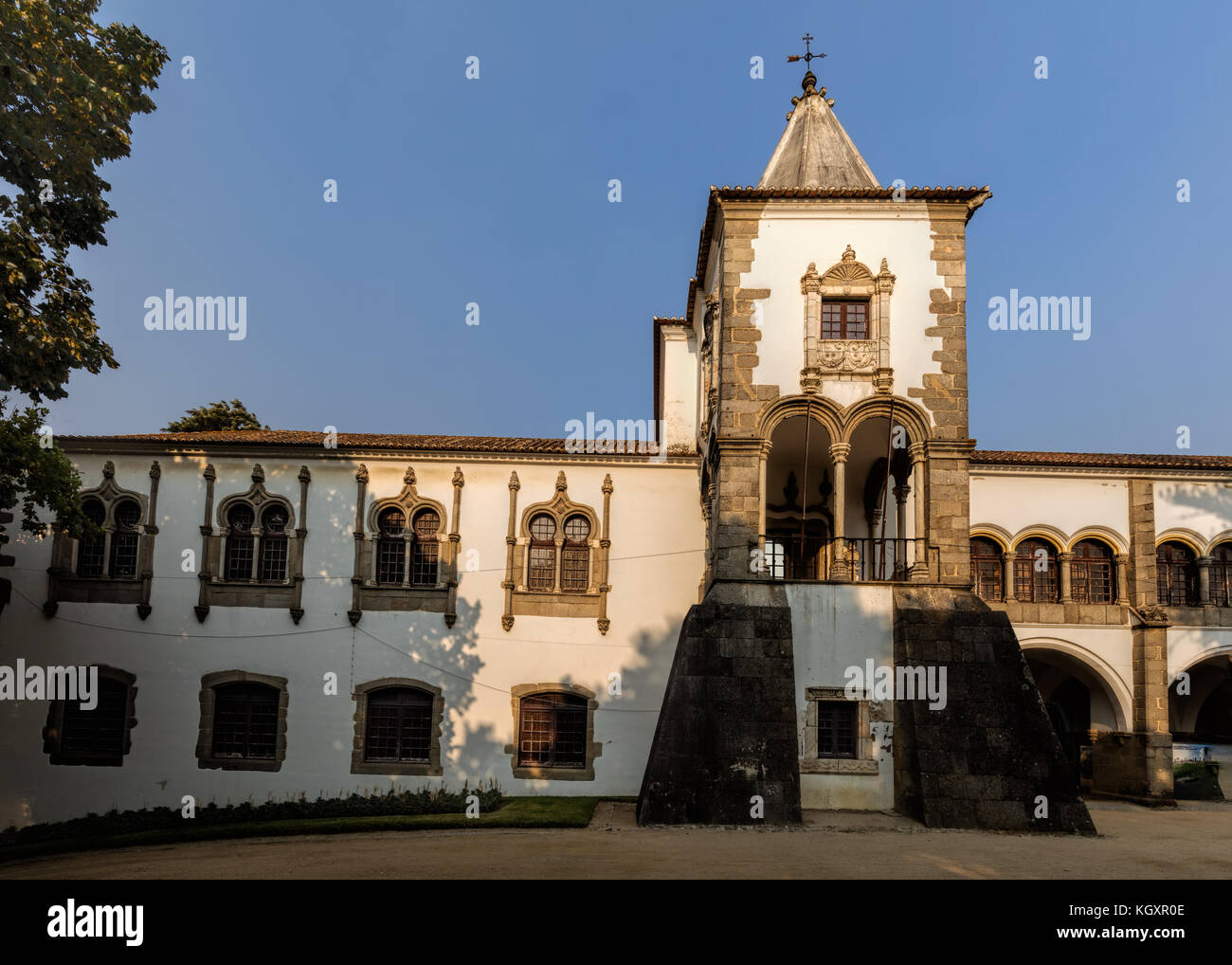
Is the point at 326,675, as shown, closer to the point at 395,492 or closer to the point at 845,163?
the point at 395,492

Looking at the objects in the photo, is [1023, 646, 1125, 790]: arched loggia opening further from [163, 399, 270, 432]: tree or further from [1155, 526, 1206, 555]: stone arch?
[163, 399, 270, 432]: tree

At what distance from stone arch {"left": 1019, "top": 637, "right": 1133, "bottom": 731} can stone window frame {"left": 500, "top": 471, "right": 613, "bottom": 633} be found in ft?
34.4

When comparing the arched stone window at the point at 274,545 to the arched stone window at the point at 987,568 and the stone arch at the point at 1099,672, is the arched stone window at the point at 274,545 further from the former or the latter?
the stone arch at the point at 1099,672

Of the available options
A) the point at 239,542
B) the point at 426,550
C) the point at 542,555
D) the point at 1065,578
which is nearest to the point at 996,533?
the point at 1065,578

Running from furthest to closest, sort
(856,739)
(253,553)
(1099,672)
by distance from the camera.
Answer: (1099,672)
(253,553)
(856,739)

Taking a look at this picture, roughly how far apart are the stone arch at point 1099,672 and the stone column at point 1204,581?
3.10 metres

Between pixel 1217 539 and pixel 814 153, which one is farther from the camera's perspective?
pixel 1217 539

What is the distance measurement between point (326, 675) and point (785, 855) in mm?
12641

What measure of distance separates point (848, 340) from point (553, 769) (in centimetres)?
1156

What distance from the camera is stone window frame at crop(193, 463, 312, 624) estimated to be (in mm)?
21594

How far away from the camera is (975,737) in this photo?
15.6m

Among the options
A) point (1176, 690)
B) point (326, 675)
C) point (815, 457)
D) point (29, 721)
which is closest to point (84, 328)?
point (326, 675)

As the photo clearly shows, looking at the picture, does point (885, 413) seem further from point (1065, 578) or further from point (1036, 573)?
point (1065, 578)

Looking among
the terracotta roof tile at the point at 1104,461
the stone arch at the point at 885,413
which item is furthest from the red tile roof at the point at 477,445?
the stone arch at the point at 885,413
